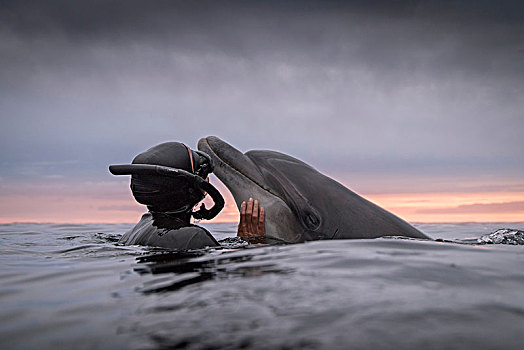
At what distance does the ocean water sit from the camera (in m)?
1.92

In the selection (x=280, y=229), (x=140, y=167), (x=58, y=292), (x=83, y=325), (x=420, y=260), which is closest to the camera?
(x=83, y=325)

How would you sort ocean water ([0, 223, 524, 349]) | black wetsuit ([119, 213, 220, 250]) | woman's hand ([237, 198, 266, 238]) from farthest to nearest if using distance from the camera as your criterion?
woman's hand ([237, 198, 266, 238]) < black wetsuit ([119, 213, 220, 250]) < ocean water ([0, 223, 524, 349])

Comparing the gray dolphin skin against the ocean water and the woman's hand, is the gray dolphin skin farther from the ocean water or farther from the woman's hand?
the ocean water

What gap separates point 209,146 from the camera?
21.4 feet

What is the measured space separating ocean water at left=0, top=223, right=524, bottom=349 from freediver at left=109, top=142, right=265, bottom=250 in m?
0.98

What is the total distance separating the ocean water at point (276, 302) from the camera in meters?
1.92

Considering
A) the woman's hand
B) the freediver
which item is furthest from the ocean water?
the woman's hand

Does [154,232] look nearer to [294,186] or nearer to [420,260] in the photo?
[294,186]

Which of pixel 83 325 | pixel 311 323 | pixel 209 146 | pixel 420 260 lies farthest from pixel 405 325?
pixel 209 146

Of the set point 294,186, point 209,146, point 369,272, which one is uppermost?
point 209,146

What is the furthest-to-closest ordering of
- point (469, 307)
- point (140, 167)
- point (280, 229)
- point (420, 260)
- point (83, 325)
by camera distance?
point (280, 229) → point (140, 167) → point (420, 260) → point (469, 307) → point (83, 325)

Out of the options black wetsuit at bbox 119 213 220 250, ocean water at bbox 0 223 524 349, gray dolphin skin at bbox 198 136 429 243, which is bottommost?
ocean water at bbox 0 223 524 349

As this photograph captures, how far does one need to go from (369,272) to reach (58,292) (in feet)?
7.87

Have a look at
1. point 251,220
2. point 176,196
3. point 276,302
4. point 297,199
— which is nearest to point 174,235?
point 176,196
